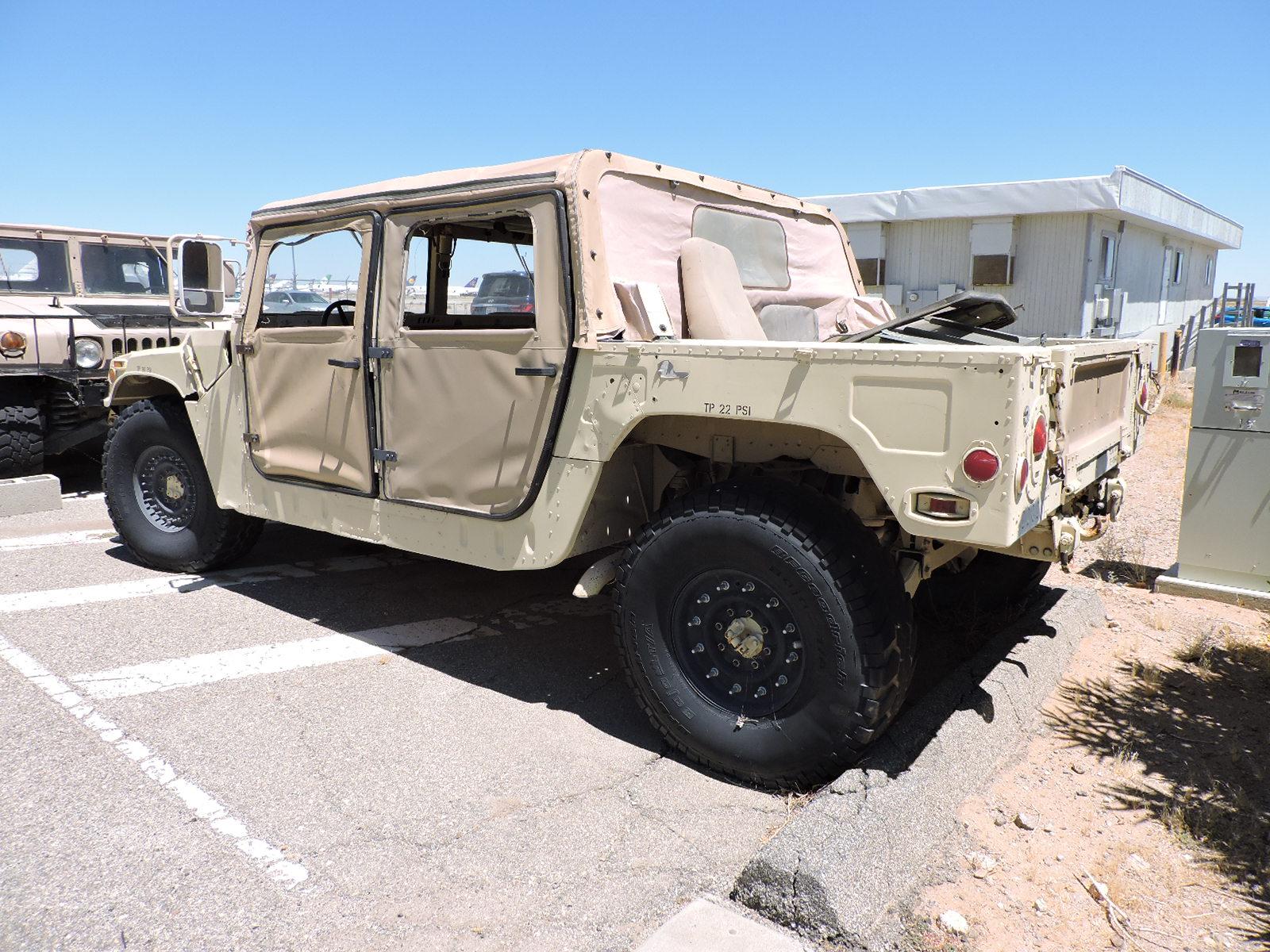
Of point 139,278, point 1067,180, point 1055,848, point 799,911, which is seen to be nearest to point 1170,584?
point 1055,848

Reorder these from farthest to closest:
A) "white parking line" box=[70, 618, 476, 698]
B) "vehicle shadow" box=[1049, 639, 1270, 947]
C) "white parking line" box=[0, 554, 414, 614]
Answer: "white parking line" box=[0, 554, 414, 614]
"white parking line" box=[70, 618, 476, 698]
"vehicle shadow" box=[1049, 639, 1270, 947]

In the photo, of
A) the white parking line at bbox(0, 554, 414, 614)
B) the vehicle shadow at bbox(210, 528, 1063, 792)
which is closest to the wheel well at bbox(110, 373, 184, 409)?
the white parking line at bbox(0, 554, 414, 614)

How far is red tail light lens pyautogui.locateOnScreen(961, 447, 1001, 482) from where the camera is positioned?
2.63 m

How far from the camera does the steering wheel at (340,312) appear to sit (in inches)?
185

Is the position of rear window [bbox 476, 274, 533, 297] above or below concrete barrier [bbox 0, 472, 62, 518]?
above

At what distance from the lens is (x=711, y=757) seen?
328 cm

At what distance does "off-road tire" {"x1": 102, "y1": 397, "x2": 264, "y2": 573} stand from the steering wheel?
1.12 meters

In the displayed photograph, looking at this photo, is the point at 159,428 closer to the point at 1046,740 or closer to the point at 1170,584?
the point at 1046,740

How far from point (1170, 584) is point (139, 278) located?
8557 mm

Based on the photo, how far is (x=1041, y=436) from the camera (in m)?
2.82

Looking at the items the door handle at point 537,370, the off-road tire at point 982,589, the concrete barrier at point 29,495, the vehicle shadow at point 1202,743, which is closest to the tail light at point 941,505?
the vehicle shadow at point 1202,743

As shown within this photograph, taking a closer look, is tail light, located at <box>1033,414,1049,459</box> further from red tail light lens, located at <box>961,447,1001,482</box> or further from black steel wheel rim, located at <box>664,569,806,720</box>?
black steel wheel rim, located at <box>664,569,806,720</box>

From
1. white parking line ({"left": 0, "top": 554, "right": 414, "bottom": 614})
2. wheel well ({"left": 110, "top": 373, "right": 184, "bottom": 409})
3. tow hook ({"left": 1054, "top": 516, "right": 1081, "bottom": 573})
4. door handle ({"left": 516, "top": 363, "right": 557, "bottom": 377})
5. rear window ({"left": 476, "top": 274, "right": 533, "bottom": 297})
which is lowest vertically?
white parking line ({"left": 0, "top": 554, "right": 414, "bottom": 614})

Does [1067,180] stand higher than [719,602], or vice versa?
[1067,180]
